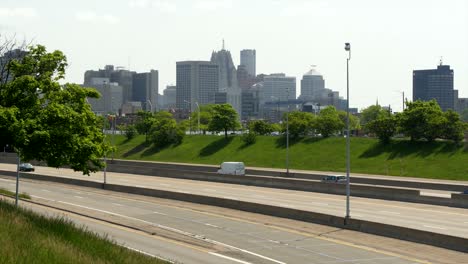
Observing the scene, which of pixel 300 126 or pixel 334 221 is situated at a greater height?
pixel 300 126

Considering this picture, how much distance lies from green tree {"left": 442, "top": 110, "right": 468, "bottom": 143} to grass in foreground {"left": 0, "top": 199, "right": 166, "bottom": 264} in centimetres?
6747

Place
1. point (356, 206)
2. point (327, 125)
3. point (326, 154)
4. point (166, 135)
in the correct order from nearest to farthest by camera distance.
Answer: point (356, 206), point (326, 154), point (327, 125), point (166, 135)

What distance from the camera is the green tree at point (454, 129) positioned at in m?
83.5

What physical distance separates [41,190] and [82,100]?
30.1m

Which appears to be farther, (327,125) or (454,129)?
(327,125)

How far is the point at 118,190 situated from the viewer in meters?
59.6

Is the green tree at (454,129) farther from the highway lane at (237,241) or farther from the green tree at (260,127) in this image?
the highway lane at (237,241)

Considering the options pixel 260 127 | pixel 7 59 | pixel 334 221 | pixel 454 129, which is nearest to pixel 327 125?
pixel 260 127

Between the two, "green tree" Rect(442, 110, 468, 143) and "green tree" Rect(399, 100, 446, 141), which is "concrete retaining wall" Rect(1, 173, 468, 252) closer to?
"green tree" Rect(399, 100, 446, 141)

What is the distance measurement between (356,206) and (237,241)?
16959 millimetres

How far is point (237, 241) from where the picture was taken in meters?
32.0

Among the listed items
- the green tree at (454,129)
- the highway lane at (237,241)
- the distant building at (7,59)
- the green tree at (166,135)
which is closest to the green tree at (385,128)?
the green tree at (454,129)

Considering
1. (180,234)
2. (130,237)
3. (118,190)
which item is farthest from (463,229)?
(118,190)

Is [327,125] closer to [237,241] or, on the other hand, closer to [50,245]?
[237,241]
